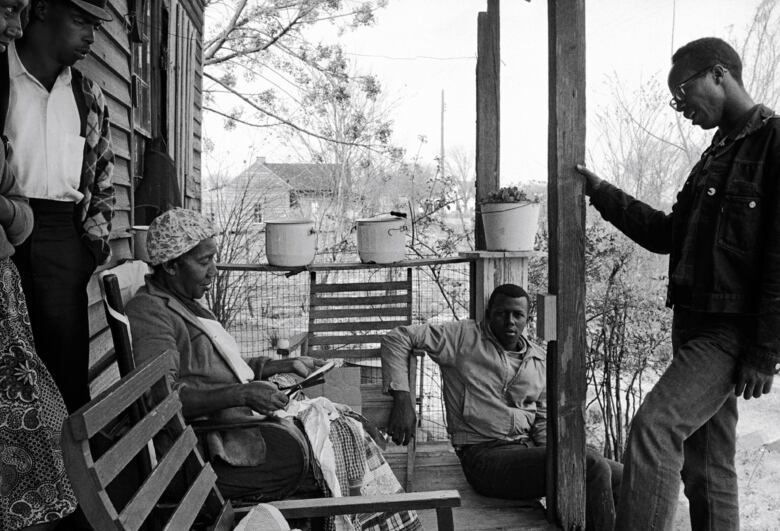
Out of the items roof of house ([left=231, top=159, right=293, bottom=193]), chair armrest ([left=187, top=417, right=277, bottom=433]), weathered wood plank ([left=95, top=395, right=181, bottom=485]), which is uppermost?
roof of house ([left=231, top=159, right=293, bottom=193])

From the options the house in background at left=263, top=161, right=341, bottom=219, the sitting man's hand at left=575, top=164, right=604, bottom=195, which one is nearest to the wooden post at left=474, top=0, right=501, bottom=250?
the sitting man's hand at left=575, top=164, right=604, bottom=195

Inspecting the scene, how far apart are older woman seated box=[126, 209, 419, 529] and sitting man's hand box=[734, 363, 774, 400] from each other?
1.10 metres

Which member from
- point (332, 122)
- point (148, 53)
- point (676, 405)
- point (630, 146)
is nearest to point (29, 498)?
point (676, 405)

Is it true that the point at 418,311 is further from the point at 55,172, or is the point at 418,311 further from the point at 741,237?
the point at 55,172

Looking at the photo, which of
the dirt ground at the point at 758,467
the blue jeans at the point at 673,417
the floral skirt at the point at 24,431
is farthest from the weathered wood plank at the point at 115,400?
the dirt ground at the point at 758,467

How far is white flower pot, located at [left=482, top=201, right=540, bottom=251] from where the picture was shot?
360cm

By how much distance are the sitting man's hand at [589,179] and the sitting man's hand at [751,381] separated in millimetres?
818

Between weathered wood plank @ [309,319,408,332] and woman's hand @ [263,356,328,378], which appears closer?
woman's hand @ [263,356,328,378]

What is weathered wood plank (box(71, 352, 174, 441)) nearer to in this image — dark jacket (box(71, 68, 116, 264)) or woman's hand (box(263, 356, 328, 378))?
dark jacket (box(71, 68, 116, 264))

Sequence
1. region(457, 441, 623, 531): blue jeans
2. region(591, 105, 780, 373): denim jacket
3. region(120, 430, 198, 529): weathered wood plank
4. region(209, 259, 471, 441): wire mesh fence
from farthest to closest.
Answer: region(209, 259, 471, 441): wire mesh fence
region(457, 441, 623, 531): blue jeans
region(591, 105, 780, 373): denim jacket
region(120, 430, 198, 529): weathered wood plank

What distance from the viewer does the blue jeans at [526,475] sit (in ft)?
9.21

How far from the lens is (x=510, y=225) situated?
362 centimetres

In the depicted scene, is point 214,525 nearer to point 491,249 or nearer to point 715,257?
point 715,257

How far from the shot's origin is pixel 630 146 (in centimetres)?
960
